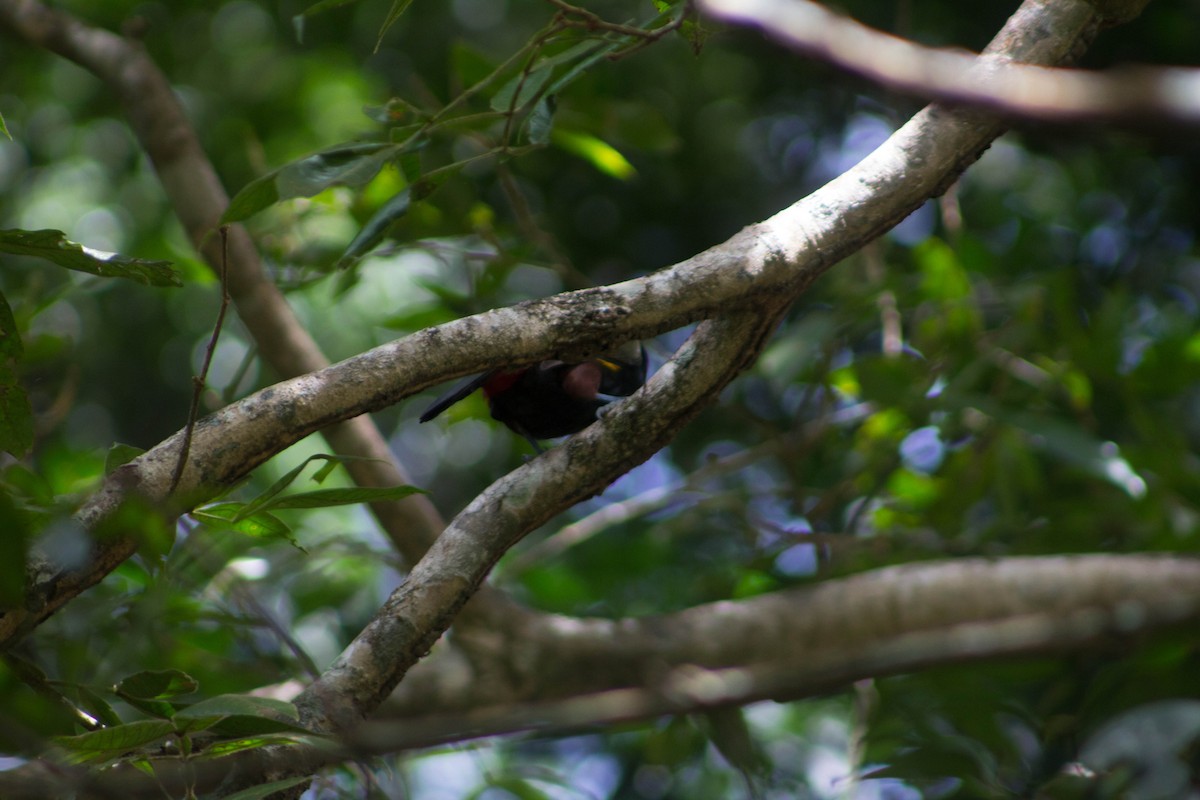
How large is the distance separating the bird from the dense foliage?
0.14 meters

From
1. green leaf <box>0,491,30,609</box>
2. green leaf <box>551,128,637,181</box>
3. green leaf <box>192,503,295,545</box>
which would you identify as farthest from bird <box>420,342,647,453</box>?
green leaf <box>0,491,30,609</box>

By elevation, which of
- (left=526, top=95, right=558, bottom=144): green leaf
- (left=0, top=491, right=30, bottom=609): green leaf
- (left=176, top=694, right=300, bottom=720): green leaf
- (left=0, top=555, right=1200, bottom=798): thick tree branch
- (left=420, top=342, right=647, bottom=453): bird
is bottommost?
(left=0, top=555, right=1200, bottom=798): thick tree branch

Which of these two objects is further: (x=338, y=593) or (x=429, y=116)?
(x=338, y=593)

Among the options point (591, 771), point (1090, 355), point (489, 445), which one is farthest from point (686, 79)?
point (591, 771)

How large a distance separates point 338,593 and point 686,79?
234 centimetres

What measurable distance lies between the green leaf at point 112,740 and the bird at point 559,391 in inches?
45.3

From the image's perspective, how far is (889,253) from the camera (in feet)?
11.7

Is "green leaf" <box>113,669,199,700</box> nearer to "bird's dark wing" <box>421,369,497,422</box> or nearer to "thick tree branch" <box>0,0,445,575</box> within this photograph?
"bird's dark wing" <box>421,369,497,422</box>

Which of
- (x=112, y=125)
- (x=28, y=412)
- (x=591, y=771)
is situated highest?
(x=112, y=125)

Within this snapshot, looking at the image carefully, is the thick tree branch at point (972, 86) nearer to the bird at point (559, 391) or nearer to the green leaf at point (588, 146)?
the bird at point (559, 391)

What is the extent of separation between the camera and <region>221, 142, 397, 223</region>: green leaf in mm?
1277

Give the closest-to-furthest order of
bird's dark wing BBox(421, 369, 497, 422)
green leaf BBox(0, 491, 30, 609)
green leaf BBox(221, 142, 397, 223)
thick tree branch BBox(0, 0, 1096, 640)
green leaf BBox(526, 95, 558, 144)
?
green leaf BBox(0, 491, 30, 609)
thick tree branch BBox(0, 0, 1096, 640)
green leaf BBox(221, 142, 397, 223)
green leaf BBox(526, 95, 558, 144)
bird's dark wing BBox(421, 369, 497, 422)

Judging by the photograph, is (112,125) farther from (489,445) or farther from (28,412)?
(28,412)

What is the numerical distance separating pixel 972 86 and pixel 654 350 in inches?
72.4
